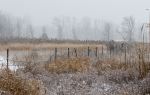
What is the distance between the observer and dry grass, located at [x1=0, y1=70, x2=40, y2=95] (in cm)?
753

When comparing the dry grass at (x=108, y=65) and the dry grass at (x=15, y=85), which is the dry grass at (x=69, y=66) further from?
the dry grass at (x=15, y=85)

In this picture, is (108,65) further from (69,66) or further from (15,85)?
(15,85)

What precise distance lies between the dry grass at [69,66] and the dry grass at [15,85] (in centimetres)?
661

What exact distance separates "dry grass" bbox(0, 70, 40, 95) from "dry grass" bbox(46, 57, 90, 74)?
6.61 meters

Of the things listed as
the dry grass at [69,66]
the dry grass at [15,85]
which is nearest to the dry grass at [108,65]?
the dry grass at [69,66]

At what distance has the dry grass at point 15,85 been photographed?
7531 millimetres

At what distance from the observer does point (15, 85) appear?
7.60m

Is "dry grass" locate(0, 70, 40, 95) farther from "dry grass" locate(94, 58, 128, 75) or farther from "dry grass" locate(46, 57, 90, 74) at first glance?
"dry grass" locate(46, 57, 90, 74)

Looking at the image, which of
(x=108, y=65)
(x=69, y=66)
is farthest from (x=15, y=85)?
(x=108, y=65)

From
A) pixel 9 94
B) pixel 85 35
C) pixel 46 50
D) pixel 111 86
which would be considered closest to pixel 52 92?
pixel 111 86

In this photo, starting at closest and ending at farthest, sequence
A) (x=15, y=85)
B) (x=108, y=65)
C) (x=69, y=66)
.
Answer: (x=15, y=85) < (x=108, y=65) < (x=69, y=66)

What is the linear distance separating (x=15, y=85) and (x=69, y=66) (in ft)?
25.5

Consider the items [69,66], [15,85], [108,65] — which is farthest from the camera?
[69,66]

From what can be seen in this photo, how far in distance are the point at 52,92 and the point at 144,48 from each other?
3809 millimetres
